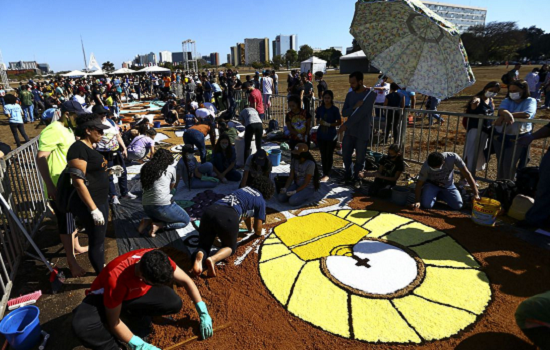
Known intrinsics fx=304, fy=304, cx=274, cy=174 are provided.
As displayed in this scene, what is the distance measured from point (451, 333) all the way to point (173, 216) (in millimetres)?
3580

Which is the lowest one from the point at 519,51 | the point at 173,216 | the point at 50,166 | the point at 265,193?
the point at 173,216

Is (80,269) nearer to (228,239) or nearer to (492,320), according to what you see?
(228,239)

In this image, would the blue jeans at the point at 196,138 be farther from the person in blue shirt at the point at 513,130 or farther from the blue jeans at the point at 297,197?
the person in blue shirt at the point at 513,130

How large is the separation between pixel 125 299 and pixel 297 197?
10.6ft

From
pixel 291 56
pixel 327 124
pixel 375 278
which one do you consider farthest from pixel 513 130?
pixel 291 56

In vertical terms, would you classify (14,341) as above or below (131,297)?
below

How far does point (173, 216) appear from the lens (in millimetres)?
4422

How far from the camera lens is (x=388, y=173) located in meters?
5.42

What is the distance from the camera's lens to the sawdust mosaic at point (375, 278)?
8.99 feet

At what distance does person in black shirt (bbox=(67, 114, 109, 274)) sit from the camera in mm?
2881

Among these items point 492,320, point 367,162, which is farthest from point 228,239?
point 367,162

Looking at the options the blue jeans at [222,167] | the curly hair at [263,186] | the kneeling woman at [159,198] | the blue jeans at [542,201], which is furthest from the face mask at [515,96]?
the kneeling woman at [159,198]

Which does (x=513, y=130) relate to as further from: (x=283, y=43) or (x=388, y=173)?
(x=283, y=43)

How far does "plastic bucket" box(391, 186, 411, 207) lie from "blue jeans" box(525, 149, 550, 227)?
1586 millimetres
